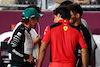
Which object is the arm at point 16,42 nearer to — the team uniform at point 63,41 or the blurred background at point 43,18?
the team uniform at point 63,41

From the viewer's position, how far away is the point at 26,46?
337 cm

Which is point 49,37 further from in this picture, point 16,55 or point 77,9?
point 77,9

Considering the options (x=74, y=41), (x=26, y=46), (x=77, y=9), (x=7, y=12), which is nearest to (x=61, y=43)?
(x=74, y=41)

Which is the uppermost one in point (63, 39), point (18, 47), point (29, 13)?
point (29, 13)

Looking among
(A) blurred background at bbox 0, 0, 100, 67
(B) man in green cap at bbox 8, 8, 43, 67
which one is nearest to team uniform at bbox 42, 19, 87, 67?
(B) man in green cap at bbox 8, 8, 43, 67

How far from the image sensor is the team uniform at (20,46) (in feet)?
10.7

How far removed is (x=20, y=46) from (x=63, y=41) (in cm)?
65

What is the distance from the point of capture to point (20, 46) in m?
3.32

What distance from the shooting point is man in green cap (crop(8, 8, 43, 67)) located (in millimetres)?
3260

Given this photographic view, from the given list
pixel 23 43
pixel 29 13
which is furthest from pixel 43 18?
pixel 23 43

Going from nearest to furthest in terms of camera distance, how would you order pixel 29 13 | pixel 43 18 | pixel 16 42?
pixel 16 42 → pixel 29 13 → pixel 43 18

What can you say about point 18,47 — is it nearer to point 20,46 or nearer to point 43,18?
point 20,46

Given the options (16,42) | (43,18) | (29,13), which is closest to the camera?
(16,42)

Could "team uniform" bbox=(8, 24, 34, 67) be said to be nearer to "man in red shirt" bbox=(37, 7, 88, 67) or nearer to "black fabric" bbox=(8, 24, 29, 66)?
"black fabric" bbox=(8, 24, 29, 66)
